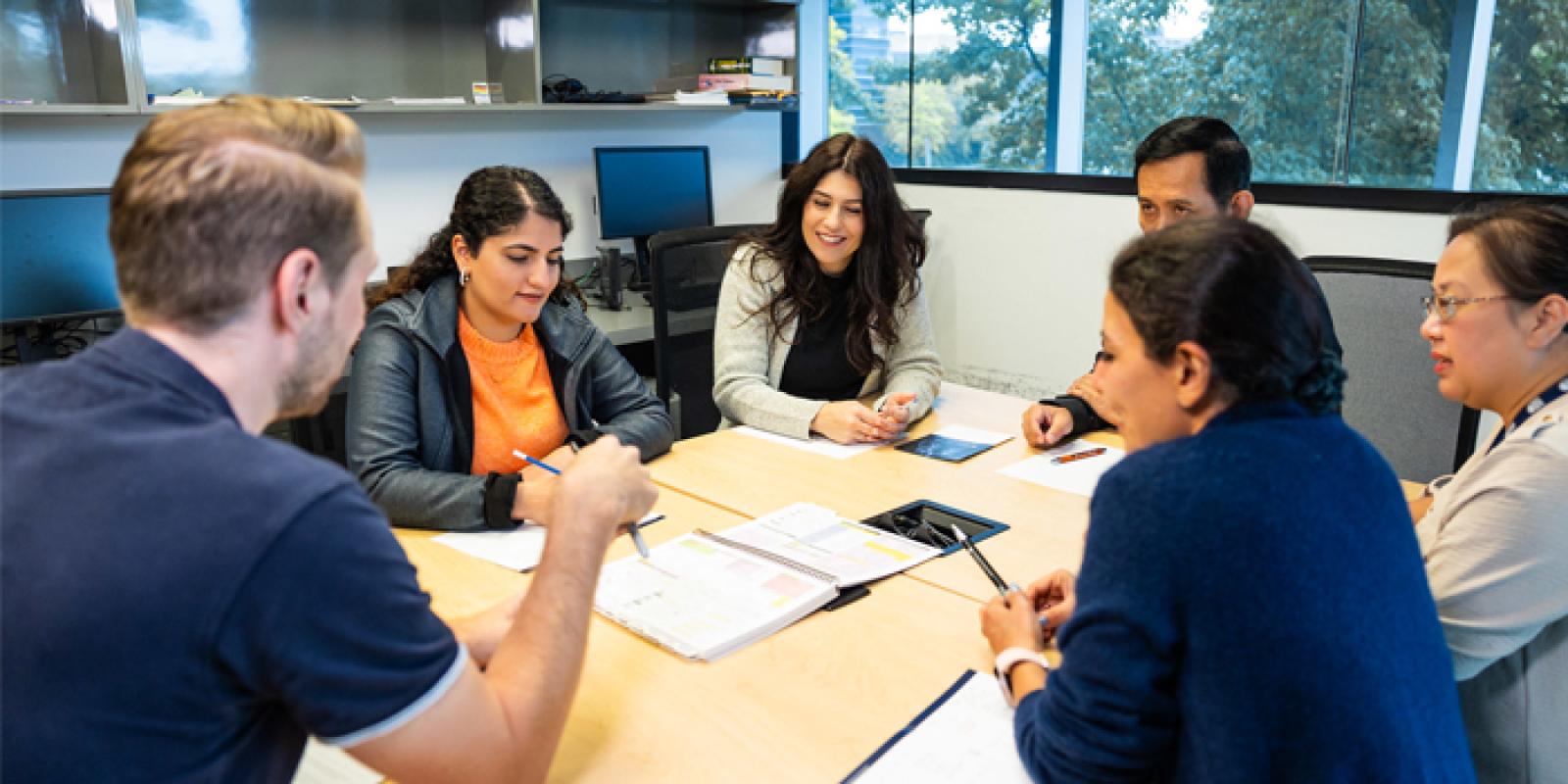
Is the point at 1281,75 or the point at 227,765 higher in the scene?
the point at 1281,75

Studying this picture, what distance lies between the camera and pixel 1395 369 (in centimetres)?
217

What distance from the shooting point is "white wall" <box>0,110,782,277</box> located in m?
2.82

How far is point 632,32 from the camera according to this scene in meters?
3.93

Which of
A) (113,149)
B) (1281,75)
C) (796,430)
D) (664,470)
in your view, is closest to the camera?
(664,470)

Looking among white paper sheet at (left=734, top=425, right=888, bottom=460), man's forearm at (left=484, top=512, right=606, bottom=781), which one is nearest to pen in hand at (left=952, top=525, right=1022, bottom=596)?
white paper sheet at (left=734, top=425, right=888, bottom=460)

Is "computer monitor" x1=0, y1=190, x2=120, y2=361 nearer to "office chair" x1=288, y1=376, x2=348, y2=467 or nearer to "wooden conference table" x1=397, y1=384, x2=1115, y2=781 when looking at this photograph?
"office chair" x1=288, y1=376, x2=348, y2=467

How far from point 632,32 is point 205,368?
337 cm

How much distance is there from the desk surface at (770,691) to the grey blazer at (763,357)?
859 mm

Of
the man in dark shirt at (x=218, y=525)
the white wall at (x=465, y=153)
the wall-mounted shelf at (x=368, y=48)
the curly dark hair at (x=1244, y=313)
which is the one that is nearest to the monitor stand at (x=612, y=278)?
the white wall at (x=465, y=153)

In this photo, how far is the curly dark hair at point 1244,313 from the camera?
2.99 feet

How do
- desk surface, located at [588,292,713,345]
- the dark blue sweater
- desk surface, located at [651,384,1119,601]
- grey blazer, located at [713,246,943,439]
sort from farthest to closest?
desk surface, located at [588,292,713,345]
grey blazer, located at [713,246,943,439]
desk surface, located at [651,384,1119,601]
the dark blue sweater

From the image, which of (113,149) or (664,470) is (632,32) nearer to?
(113,149)

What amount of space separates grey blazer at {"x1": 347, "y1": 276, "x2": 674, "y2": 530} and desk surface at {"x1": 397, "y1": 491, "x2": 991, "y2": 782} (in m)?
0.22

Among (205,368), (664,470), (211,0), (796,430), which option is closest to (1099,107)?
(796,430)
